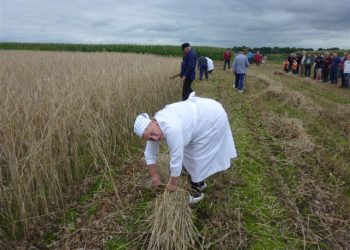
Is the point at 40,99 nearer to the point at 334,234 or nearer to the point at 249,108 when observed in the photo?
the point at 334,234

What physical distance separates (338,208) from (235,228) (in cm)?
150

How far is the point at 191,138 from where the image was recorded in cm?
328

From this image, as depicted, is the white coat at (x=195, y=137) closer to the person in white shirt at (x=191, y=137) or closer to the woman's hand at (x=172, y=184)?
the person in white shirt at (x=191, y=137)

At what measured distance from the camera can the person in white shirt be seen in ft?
9.46

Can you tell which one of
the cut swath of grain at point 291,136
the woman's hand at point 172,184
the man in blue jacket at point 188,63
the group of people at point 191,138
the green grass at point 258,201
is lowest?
the green grass at point 258,201

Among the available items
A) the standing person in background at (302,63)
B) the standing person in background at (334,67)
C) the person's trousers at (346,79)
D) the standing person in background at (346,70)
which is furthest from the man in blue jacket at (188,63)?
the standing person in background at (302,63)

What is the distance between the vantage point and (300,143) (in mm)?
5910

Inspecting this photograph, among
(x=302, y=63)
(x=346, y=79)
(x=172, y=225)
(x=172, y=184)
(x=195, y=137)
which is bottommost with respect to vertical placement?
(x=172, y=225)

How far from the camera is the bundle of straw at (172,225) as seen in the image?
122 inches

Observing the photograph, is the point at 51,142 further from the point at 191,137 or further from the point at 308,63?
the point at 308,63

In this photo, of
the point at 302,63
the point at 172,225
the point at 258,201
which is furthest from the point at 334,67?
the point at 172,225

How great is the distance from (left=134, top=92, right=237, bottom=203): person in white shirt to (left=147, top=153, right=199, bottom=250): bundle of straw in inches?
8.2

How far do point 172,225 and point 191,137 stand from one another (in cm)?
92

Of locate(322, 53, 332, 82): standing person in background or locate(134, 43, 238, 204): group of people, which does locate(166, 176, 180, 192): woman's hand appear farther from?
locate(322, 53, 332, 82): standing person in background
